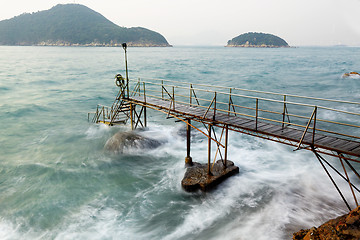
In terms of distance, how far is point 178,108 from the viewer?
50.3 ft

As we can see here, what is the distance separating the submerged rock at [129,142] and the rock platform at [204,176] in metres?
5.01

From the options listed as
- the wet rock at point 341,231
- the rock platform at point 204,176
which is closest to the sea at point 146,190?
the rock platform at point 204,176

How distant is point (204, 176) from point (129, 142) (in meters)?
6.78

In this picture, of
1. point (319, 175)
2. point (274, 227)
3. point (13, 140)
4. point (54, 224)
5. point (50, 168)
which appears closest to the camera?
point (274, 227)

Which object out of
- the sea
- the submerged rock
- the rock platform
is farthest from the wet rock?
the submerged rock

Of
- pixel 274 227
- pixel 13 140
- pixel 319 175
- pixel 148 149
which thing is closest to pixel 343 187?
pixel 319 175

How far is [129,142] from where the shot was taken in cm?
1844

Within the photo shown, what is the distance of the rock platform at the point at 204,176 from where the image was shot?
13133mm

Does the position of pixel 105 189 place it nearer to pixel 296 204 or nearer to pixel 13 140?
pixel 296 204

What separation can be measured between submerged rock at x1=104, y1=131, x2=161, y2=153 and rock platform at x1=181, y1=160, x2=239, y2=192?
5015 mm

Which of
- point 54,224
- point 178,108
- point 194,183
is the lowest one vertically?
point 54,224

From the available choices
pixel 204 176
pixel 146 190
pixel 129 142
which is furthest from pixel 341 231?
pixel 129 142

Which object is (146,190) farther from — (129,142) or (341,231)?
(341,231)

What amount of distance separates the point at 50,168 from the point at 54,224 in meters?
6.22
